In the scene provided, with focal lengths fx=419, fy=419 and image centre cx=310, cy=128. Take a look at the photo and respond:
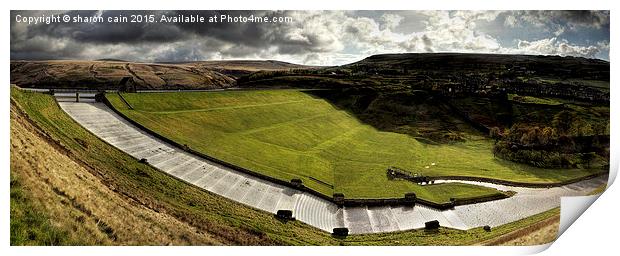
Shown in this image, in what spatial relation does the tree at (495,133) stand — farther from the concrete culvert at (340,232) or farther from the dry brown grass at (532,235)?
the concrete culvert at (340,232)

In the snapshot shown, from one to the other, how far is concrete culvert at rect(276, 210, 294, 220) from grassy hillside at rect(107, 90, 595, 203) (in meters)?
3.83

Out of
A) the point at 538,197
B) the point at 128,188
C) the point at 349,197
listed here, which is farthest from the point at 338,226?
the point at 538,197

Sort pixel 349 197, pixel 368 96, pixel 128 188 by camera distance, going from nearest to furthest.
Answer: pixel 128 188
pixel 349 197
pixel 368 96

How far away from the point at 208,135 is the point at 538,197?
71.9 ft

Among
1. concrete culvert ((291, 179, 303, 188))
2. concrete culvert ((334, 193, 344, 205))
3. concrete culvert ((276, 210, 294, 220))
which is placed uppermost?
concrete culvert ((291, 179, 303, 188))

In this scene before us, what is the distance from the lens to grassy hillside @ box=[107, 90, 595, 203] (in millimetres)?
27047

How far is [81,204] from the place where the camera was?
1717 cm

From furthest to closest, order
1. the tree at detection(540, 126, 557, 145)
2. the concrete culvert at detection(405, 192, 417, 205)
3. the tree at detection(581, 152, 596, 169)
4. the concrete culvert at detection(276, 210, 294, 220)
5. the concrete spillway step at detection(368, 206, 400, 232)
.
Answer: the tree at detection(540, 126, 557, 145), the tree at detection(581, 152, 596, 169), the concrete culvert at detection(405, 192, 417, 205), the concrete spillway step at detection(368, 206, 400, 232), the concrete culvert at detection(276, 210, 294, 220)

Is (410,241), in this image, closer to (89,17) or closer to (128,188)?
(128,188)

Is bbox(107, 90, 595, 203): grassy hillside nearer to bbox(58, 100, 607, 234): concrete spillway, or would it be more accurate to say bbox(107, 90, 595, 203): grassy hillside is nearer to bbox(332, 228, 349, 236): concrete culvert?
bbox(58, 100, 607, 234): concrete spillway

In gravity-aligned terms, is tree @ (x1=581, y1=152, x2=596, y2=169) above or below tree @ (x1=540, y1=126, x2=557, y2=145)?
below

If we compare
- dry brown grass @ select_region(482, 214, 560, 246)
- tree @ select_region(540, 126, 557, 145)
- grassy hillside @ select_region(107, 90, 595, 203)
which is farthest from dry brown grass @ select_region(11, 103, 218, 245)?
tree @ select_region(540, 126, 557, 145)

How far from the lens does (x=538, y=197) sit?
84.9ft

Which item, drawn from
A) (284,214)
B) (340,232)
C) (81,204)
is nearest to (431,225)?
(340,232)
